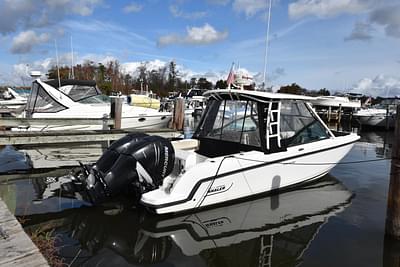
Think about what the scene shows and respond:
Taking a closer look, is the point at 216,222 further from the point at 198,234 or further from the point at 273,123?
the point at 273,123

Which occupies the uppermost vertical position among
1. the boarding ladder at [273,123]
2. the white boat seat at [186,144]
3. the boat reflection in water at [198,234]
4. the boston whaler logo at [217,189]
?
the boarding ladder at [273,123]

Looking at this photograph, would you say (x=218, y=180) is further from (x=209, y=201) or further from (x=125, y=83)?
(x=125, y=83)

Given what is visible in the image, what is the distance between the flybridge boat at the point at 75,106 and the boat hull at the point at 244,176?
24.6ft

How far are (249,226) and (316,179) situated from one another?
3013mm

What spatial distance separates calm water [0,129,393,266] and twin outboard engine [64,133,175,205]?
1.84 ft

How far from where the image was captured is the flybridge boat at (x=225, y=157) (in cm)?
515

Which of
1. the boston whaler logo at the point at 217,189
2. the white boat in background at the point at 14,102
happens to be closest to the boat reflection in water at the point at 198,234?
the boston whaler logo at the point at 217,189

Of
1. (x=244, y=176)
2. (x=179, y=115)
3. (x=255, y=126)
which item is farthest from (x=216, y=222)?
(x=179, y=115)

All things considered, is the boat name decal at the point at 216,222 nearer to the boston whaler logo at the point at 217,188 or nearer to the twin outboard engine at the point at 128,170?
the boston whaler logo at the point at 217,188

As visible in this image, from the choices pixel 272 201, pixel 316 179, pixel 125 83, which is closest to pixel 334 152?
pixel 316 179

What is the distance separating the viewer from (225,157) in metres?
5.67

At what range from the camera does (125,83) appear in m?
50.8

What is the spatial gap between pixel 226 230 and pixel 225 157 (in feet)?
4.06

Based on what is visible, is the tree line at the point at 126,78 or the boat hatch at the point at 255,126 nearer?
the boat hatch at the point at 255,126
